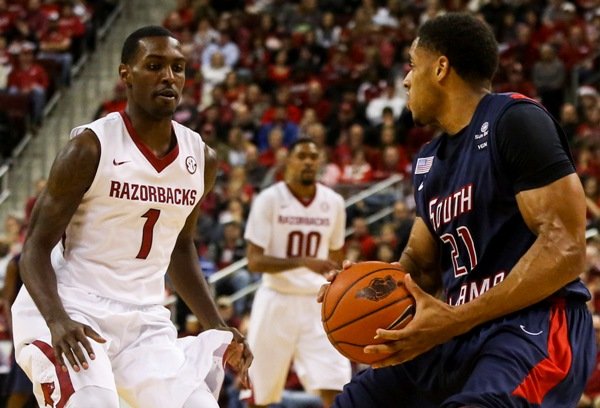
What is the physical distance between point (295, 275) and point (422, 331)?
15.7ft

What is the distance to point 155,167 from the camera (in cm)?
459

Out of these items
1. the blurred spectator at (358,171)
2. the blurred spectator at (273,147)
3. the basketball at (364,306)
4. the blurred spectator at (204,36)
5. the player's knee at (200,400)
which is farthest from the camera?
the blurred spectator at (204,36)

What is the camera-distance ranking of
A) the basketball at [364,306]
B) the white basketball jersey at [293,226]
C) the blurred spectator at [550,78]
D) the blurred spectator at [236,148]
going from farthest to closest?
the blurred spectator at [236,148]
the blurred spectator at [550,78]
the white basketball jersey at [293,226]
the basketball at [364,306]

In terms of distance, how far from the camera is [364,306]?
11.9 ft

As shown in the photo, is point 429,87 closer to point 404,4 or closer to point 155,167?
point 155,167

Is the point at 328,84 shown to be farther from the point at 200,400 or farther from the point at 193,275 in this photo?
the point at 200,400

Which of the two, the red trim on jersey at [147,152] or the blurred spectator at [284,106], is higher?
the red trim on jersey at [147,152]

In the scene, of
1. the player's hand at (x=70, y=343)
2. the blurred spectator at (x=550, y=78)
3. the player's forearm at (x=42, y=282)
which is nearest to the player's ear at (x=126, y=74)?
the player's forearm at (x=42, y=282)

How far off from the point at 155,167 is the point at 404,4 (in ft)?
39.7

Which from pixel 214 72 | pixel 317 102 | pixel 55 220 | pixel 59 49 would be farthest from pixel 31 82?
pixel 55 220

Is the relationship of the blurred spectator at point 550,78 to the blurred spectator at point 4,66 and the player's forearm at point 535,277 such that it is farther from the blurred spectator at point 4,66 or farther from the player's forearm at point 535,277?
the player's forearm at point 535,277

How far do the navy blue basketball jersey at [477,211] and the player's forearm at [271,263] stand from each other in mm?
3899

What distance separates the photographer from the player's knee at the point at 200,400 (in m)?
4.36

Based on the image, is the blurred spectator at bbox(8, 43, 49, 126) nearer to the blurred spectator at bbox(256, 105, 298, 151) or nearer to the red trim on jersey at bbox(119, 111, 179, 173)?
the blurred spectator at bbox(256, 105, 298, 151)
